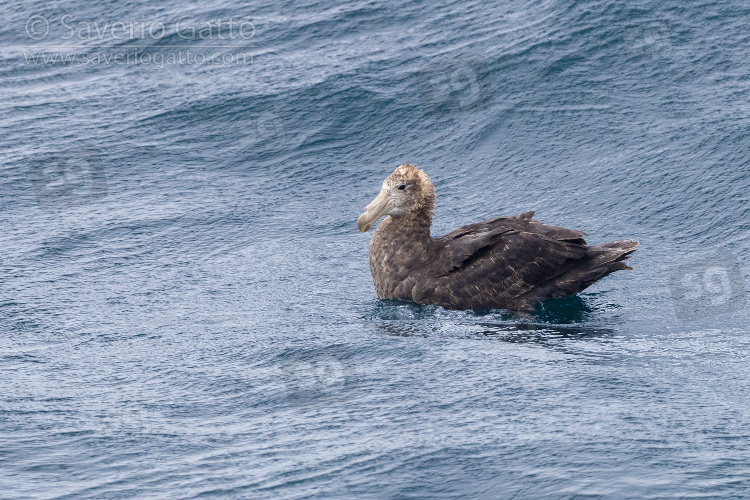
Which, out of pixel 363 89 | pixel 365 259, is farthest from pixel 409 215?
pixel 363 89

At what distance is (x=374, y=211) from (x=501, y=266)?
1.63 metres

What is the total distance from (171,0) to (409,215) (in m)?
10.6

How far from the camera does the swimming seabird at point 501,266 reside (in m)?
11.5

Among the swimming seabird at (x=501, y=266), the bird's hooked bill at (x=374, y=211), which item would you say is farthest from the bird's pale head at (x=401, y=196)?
the swimming seabird at (x=501, y=266)

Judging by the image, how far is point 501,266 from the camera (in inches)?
451

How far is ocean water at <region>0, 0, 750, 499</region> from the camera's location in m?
8.60

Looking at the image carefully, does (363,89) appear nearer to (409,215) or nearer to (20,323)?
(409,215)

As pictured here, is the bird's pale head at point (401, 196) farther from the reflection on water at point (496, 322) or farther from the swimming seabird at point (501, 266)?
the reflection on water at point (496, 322)

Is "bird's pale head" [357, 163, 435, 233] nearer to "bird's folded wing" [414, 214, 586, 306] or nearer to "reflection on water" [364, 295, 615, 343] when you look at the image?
"bird's folded wing" [414, 214, 586, 306]

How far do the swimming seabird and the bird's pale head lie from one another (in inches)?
20.2

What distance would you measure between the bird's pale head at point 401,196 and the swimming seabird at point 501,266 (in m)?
0.51

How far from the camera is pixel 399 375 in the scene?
10055mm

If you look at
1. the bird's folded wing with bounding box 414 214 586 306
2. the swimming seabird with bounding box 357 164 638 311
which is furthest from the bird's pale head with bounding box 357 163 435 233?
the bird's folded wing with bounding box 414 214 586 306

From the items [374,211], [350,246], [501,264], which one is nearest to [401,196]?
[374,211]
